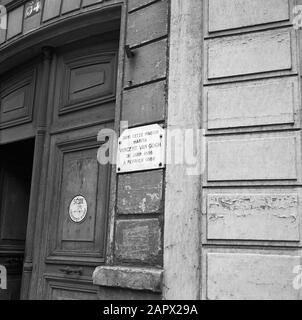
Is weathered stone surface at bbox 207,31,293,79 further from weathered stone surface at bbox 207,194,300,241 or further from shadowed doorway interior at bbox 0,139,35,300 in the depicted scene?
shadowed doorway interior at bbox 0,139,35,300

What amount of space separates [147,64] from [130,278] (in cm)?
184

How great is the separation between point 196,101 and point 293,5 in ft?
3.47

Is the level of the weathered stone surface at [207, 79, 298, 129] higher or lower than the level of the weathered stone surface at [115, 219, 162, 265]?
higher

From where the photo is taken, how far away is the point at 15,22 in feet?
17.2

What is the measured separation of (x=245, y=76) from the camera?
332cm

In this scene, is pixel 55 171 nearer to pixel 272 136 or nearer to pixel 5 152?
pixel 5 152

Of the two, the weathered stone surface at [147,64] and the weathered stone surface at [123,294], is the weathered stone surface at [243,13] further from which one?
the weathered stone surface at [123,294]

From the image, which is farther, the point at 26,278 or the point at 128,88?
the point at 26,278

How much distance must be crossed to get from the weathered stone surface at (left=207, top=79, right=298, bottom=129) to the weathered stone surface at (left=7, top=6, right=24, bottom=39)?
2922 mm

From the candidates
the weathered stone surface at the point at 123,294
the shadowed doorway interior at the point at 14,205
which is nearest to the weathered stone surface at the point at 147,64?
the weathered stone surface at the point at 123,294

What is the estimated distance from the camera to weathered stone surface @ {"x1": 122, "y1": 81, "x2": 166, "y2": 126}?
358 centimetres

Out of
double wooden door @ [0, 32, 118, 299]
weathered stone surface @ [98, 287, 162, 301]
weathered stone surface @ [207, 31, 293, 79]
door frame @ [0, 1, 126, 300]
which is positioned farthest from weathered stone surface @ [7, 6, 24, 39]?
weathered stone surface @ [98, 287, 162, 301]

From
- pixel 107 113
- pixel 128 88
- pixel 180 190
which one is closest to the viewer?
pixel 180 190

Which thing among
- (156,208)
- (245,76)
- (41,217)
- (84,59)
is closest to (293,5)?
(245,76)
